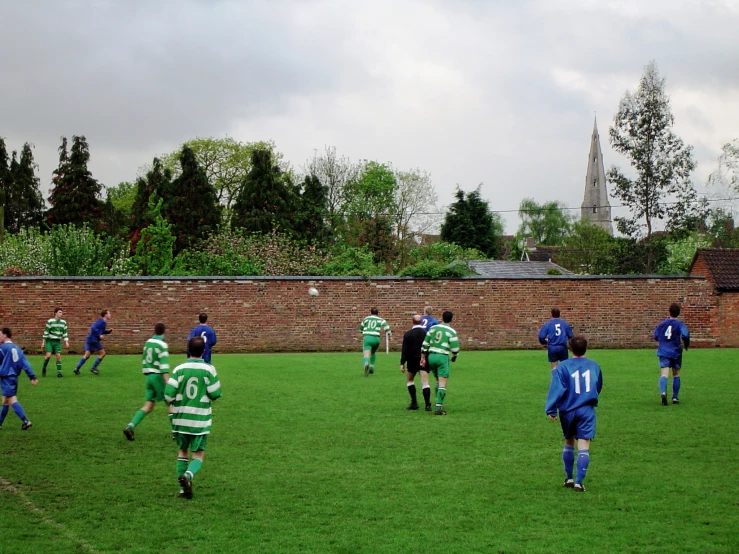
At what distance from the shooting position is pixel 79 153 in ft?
212

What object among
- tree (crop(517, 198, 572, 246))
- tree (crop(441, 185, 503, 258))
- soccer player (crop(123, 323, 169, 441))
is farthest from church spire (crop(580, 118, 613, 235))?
soccer player (crop(123, 323, 169, 441))

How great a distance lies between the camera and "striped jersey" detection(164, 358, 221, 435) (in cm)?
897

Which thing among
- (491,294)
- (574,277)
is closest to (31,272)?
(491,294)

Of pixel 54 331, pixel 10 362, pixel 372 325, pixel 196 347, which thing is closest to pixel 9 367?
pixel 10 362

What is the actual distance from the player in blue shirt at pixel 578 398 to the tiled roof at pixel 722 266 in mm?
25288

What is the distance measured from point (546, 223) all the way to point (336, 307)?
83.4 metres

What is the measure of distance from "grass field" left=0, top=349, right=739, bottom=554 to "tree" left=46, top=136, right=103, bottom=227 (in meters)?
48.4

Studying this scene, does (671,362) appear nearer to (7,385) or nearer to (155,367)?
(155,367)

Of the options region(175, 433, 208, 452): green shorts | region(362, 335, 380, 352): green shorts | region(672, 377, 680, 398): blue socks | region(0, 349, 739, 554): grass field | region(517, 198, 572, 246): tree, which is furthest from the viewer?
region(517, 198, 572, 246): tree

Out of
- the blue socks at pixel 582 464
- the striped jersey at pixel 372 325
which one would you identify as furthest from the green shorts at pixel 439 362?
the striped jersey at pixel 372 325

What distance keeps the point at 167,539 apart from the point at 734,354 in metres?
24.4

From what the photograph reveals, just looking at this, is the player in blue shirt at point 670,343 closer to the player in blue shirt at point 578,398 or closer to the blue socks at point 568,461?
the blue socks at point 568,461

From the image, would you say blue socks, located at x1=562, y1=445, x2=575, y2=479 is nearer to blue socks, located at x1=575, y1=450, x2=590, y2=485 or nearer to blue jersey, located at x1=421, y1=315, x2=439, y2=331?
blue socks, located at x1=575, y1=450, x2=590, y2=485

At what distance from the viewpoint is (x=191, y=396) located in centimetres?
898
